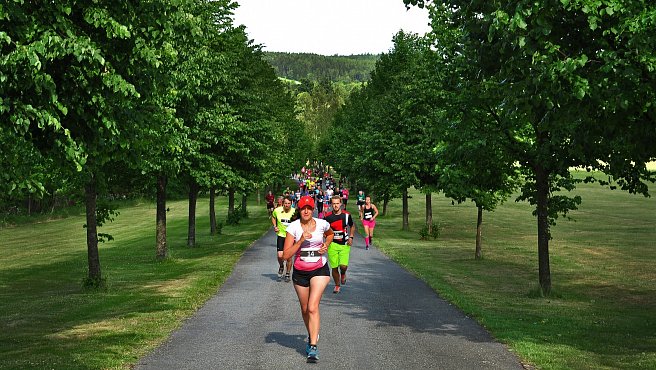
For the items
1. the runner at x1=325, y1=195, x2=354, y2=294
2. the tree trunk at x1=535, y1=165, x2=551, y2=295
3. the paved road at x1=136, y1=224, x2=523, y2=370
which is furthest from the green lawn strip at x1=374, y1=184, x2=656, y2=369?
the runner at x1=325, y1=195, x2=354, y2=294

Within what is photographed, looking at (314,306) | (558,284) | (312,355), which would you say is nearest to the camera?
(312,355)

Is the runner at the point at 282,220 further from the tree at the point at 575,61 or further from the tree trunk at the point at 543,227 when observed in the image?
the tree at the point at 575,61

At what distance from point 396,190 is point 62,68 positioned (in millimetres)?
36491

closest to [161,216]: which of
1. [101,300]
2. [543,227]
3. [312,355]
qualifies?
[101,300]

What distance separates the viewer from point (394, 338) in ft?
36.4

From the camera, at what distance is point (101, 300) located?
17.7 meters

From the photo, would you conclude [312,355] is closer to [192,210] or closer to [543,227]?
[543,227]

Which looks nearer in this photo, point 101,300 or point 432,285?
point 101,300

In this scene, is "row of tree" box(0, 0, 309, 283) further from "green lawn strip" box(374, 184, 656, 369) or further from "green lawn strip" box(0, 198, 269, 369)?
"green lawn strip" box(374, 184, 656, 369)

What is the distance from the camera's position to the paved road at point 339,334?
373 inches

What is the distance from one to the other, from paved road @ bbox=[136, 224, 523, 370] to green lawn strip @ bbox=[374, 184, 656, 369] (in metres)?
0.67

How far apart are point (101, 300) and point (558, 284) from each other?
13.2 m

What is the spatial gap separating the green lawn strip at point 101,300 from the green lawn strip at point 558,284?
214 inches

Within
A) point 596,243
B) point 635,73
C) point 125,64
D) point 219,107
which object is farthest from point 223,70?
point 596,243
